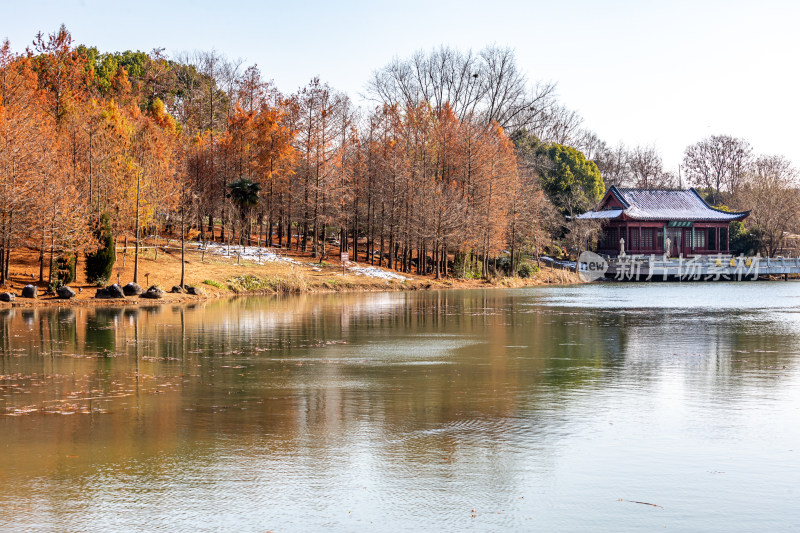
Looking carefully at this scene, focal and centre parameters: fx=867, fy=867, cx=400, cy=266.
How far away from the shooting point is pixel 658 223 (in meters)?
89.8

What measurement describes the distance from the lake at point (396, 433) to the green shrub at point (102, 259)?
18.0m

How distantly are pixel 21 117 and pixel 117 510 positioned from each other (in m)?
40.2

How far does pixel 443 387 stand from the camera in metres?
15.9

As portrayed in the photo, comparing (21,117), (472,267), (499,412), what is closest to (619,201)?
(472,267)

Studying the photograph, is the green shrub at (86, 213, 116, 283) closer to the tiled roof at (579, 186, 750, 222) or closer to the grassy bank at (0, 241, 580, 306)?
the grassy bank at (0, 241, 580, 306)

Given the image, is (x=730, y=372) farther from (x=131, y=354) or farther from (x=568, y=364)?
(x=131, y=354)

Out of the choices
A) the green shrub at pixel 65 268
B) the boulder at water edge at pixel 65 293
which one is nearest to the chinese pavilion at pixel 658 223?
the green shrub at pixel 65 268

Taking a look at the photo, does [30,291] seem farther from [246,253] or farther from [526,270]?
[526,270]

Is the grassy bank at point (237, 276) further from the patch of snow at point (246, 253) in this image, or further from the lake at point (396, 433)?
the lake at point (396, 433)

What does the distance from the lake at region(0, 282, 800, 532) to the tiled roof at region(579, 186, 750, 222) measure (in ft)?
217

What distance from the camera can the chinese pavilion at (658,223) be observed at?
88812 mm

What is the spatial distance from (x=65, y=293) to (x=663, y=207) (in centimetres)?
6758

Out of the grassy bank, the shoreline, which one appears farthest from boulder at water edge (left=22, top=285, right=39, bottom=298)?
the grassy bank

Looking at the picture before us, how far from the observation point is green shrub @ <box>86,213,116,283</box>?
4275cm
